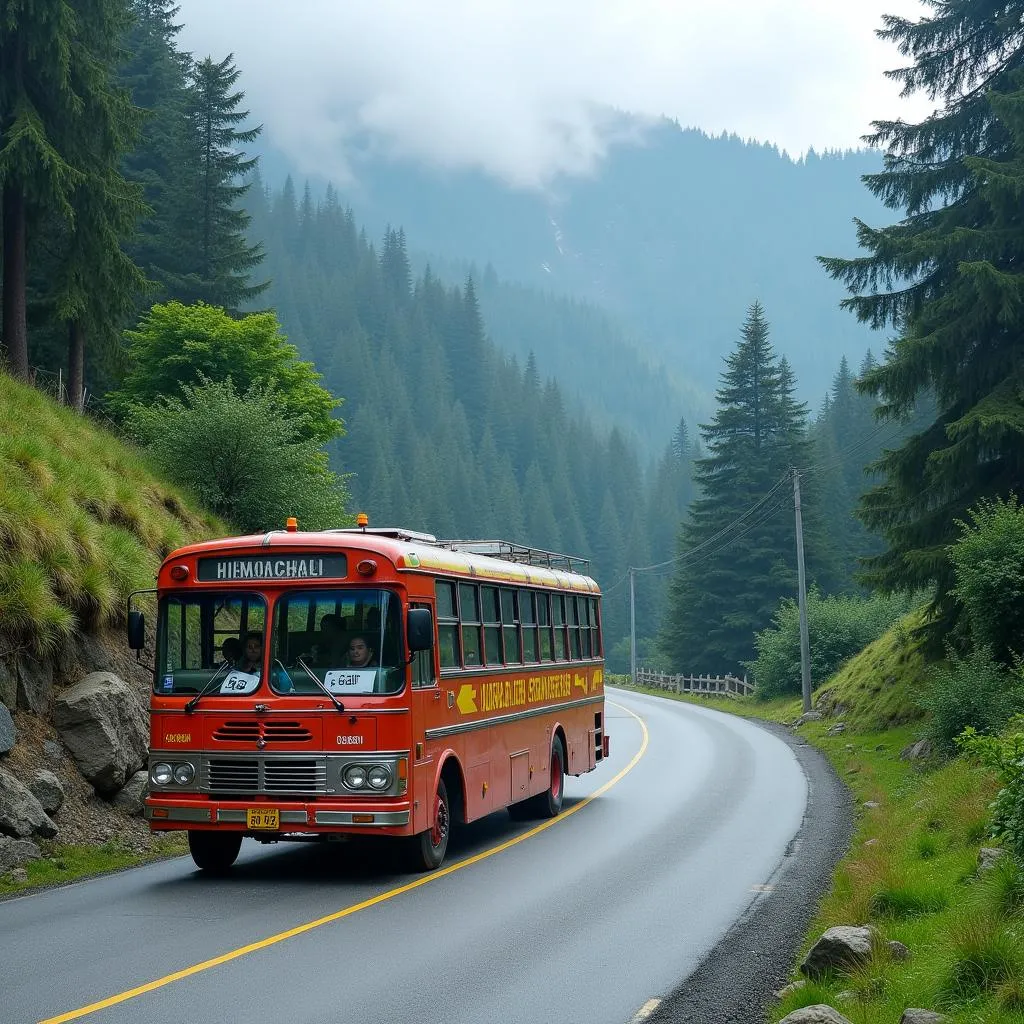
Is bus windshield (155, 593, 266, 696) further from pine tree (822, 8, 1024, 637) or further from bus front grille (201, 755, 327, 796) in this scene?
pine tree (822, 8, 1024, 637)

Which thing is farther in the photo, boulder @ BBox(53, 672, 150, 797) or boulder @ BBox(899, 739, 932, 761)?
boulder @ BBox(899, 739, 932, 761)

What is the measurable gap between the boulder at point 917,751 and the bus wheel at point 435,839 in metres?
10.6

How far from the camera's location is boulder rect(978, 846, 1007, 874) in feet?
31.4

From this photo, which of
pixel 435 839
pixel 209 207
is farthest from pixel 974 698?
pixel 209 207

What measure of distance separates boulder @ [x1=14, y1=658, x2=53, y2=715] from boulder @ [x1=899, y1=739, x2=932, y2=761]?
13603 millimetres

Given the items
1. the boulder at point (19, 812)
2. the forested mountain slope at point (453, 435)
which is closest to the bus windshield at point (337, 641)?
the boulder at point (19, 812)

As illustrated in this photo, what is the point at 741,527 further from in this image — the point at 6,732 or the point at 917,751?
the point at 6,732

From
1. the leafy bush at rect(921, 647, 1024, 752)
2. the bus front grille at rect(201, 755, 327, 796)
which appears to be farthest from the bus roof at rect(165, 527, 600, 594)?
the leafy bush at rect(921, 647, 1024, 752)

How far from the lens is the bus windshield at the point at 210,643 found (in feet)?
39.5

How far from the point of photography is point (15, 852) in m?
12.6

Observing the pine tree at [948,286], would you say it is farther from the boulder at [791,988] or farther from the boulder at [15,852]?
the boulder at [15,852]

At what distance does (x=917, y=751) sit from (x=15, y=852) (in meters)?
15.3

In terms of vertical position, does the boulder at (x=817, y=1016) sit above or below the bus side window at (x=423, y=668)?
below

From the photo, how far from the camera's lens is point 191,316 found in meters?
34.1
